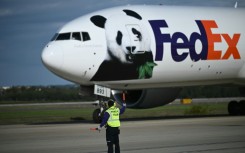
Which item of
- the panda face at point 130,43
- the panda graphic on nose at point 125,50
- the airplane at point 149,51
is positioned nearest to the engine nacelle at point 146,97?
the airplane at point 149,51

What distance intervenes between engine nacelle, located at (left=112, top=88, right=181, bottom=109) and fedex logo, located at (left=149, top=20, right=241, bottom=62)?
9.23ft

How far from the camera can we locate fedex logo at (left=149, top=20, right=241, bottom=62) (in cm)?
2714

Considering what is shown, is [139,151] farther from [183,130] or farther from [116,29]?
[116,29]

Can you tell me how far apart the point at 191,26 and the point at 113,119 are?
539 inches

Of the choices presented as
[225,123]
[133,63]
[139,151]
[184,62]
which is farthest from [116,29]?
[139,151]

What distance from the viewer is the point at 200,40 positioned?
28.1 metres

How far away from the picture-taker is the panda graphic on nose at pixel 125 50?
25.8 m

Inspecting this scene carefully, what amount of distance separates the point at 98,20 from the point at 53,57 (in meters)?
2.80

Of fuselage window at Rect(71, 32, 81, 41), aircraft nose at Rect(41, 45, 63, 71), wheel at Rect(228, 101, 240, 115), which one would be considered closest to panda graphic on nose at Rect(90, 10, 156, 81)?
fuselage window at Rect(71, 32, 81, 41)

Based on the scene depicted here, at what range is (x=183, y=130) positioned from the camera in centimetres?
2206

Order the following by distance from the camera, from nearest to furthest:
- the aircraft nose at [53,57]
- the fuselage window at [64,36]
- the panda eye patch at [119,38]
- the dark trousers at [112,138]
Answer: the dark trousers at [112,138] < the aircraft nose at [53,57] < the fuselage window at [64,36] < the panda eye patch at [119,38]

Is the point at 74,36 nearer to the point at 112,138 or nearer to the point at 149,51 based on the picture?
the point at 149,51

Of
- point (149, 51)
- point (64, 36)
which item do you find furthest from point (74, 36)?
point (149, 51)

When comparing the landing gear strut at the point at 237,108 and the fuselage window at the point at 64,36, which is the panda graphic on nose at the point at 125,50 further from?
the landing gear strut at the point at 237,108
